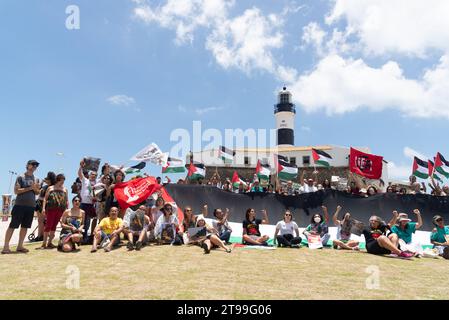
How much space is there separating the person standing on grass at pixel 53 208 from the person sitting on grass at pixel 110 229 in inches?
42.8

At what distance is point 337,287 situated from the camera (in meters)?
4.92

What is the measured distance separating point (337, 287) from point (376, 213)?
8.42m

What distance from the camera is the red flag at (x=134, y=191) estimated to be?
A: 945cm

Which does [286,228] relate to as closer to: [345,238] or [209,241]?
[345,238]

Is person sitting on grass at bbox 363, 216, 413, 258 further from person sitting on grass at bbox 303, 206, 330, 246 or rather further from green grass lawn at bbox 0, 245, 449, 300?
person sitting on grass at bbox 303, 206, 330, 246

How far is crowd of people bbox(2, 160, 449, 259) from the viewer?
7875 mm

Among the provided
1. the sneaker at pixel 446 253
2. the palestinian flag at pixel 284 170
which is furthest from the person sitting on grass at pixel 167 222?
the palestinian flag at pixel 284 170

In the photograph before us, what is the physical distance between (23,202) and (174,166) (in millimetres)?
9313

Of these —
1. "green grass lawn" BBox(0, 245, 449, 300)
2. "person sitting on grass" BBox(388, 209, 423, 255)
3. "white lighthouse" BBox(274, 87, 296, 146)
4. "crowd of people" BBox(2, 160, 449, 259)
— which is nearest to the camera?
"green grass lawn" BBox(0, 245, 449, 300)

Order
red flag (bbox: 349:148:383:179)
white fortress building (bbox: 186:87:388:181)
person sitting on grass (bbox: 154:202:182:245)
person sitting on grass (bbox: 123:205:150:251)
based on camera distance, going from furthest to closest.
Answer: white fortress building (bbox: 186:87:388:181) → red flag (bbox: 349:148:383:179) → person sitting on grass (bbox: 154:202:182:245) → person sitting on grass (bbox: 123:205:150:251)

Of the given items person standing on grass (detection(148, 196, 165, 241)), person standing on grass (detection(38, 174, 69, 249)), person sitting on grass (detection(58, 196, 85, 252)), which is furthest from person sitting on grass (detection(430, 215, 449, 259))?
person standing on grass (detection(38, 174, 69, 249))

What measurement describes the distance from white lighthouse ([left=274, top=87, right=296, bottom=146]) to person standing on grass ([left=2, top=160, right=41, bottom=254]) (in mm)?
58560
